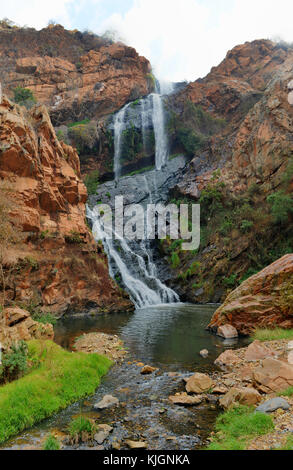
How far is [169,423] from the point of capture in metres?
5.88

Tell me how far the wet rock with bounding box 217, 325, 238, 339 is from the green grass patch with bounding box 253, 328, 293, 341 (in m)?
1.05

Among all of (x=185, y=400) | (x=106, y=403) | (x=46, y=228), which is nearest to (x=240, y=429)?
(x=185, y=400)

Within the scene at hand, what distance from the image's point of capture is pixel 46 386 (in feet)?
23.4

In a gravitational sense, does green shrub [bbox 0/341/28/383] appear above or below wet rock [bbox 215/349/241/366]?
above

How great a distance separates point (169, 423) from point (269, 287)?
895cm

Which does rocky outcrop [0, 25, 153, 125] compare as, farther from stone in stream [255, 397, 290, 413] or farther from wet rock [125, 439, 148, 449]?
wet rock [125, 439, 148, 449]

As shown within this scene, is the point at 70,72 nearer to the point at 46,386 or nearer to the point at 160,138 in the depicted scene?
the point at 160,138

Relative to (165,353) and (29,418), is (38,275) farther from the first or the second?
(29,418)

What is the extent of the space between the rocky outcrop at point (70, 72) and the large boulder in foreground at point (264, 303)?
4320cm

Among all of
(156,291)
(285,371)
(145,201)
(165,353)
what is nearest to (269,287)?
(165,353)

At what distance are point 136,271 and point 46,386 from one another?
20146 millimetres

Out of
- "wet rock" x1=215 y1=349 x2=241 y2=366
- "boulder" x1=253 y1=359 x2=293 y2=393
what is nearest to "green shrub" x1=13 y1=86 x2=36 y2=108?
"wet rock" x1=215 y1=349 x2=241 y2=366

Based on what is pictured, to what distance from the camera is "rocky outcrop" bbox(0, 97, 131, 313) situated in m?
19.4

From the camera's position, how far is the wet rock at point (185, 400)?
6699mm
